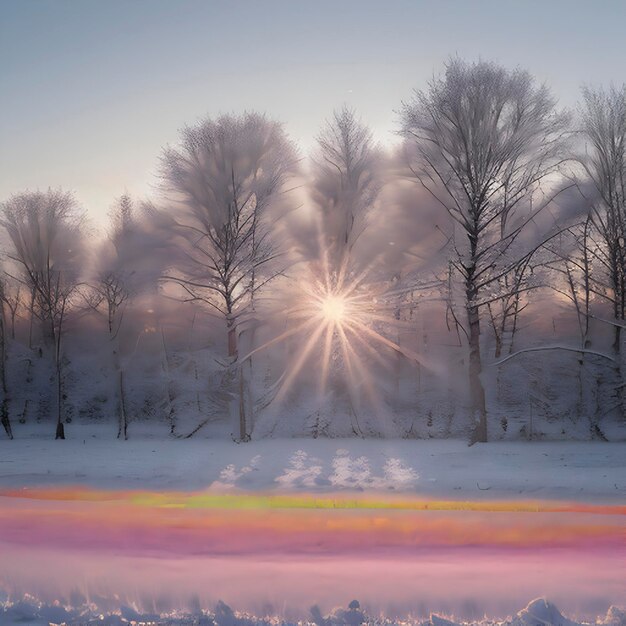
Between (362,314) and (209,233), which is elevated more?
(209,233)

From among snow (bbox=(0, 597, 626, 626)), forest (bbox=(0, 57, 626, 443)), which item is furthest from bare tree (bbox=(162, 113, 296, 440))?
snow (bbox=(0, 597, 626, 626))

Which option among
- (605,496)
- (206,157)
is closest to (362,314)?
(206,157)

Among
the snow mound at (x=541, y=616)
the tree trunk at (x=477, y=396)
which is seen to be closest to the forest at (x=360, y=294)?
the tree trunk at (x=477, y=396)

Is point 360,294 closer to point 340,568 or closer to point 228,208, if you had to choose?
point 228,208

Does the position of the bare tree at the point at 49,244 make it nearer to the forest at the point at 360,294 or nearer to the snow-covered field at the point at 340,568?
the forest at the point at 360,294

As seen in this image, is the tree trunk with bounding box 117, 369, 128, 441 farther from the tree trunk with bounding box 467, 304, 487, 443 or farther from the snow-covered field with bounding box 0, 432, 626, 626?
the tree trunk with bounding box 467, 304, 487, 443

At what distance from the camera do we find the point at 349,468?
47.5 feet

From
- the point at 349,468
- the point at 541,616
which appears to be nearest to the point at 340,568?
the point at 541,616

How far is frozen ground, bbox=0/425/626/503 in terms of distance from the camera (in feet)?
39.7

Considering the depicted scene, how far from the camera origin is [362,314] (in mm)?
22797

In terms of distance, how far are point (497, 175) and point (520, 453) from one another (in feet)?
27.1

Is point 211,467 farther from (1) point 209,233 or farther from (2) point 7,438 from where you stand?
(2) point 7,438

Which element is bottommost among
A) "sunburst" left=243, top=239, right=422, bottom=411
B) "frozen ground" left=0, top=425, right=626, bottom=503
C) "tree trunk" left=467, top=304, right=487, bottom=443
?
"frozen ground" left=0, top=425, right=626, bottom=503

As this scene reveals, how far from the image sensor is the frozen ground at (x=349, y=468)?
12094 mm
